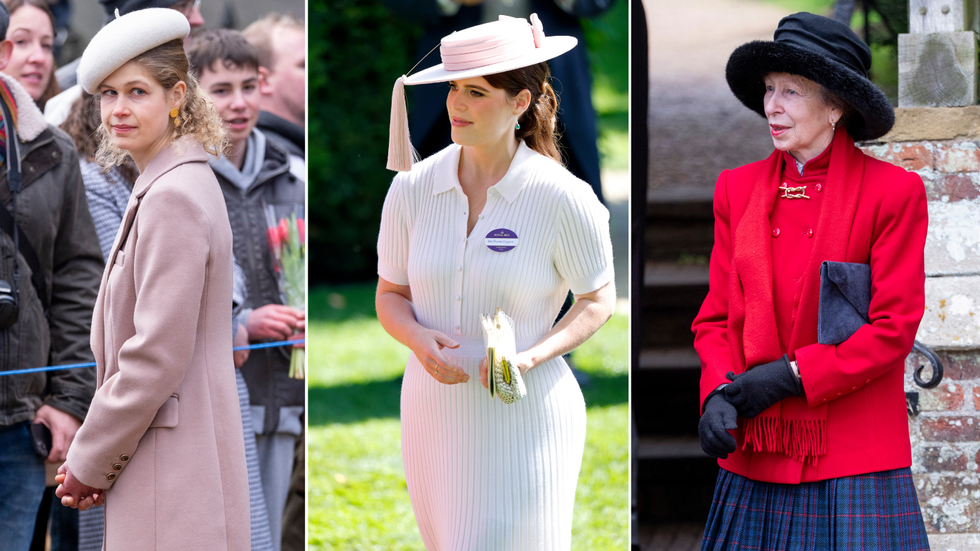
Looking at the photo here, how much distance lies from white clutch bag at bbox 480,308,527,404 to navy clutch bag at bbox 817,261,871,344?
724mm

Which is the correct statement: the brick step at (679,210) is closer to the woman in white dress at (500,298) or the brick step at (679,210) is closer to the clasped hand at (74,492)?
the woman in white dress at (500,298)

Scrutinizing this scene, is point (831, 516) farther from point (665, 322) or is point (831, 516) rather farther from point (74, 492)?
point (74, 492)

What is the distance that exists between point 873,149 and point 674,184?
2.47ft

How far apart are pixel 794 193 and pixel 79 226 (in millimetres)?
2199

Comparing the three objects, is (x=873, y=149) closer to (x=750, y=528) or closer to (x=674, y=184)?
(x=674, y=184)

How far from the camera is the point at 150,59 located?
7.60 feet

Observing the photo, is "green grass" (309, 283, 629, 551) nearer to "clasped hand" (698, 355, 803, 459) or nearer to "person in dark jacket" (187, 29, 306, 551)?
"person in dark jacket" (187, 29, 306, 551)

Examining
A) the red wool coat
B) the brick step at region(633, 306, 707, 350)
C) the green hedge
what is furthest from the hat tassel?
the green hedge

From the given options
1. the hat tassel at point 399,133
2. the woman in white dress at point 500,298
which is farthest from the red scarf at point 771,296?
the hat tassel at point 399,133

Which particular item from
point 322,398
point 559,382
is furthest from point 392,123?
point 322,398

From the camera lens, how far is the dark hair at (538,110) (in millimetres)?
2516

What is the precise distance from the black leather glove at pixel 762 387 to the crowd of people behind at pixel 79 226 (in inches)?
68.0

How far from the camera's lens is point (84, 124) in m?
3.18

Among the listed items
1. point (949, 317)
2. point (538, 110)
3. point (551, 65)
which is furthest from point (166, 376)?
point (551, 65)
